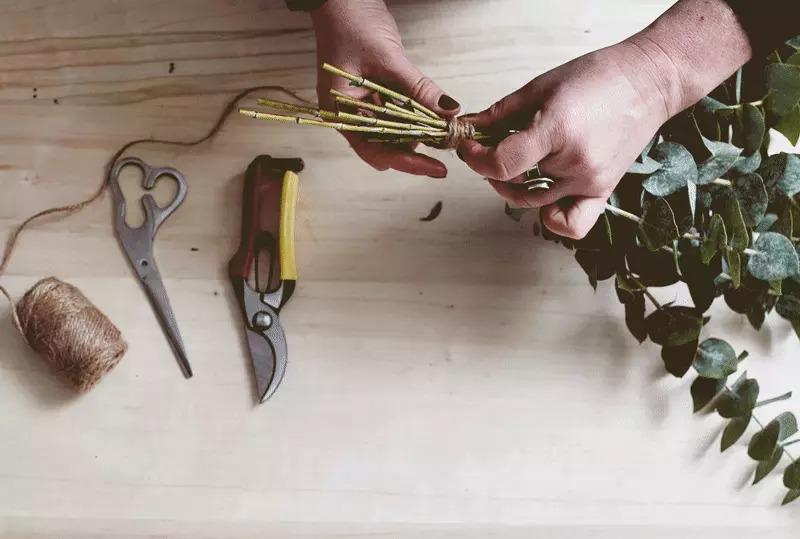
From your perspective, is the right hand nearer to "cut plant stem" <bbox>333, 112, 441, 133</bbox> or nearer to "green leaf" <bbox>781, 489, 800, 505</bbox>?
"cut plant stem" <bbox>333, 112, 441, 133</bbox>

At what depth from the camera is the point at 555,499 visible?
89cm

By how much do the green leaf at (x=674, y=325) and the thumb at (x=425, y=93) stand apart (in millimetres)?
373

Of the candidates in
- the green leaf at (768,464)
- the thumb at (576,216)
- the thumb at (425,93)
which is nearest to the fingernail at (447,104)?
the thumb at (425,93)

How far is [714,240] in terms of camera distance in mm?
723

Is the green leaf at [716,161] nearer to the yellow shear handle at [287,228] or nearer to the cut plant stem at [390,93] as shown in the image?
the cut plant stem at [390,93]

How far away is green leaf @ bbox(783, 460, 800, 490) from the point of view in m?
0.87

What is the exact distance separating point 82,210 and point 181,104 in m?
0.19

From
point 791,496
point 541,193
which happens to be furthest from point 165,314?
point 791,496

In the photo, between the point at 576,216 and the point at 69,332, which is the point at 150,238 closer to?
the point at 69,332

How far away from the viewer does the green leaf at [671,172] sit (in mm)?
729

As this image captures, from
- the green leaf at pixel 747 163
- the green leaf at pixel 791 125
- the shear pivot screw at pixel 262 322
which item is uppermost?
the green leaf at pixel 791 125

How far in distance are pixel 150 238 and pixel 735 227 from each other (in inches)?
27.3

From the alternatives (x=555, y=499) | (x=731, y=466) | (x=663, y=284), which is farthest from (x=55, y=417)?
(x=731, y=466)

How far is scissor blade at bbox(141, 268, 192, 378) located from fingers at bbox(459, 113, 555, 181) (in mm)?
469
